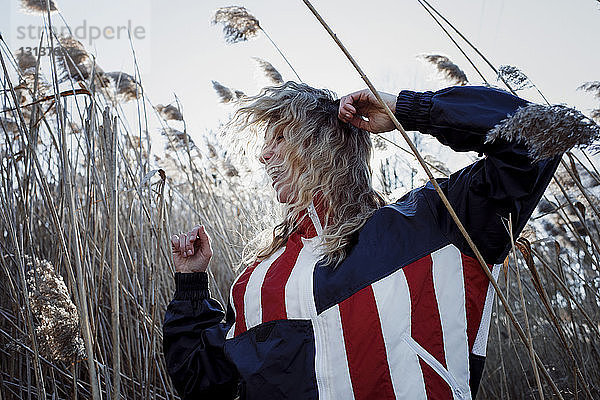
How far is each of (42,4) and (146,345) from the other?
4.92ft

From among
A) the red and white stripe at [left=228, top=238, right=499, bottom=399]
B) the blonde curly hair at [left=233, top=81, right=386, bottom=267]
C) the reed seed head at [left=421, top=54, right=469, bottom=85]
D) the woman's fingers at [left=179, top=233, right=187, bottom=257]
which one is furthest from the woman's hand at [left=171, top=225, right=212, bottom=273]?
the reed seed head at [left=421, top=54, right=469, bottom=85]

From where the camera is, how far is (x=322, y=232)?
1.31 metres

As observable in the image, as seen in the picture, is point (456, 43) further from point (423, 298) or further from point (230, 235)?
point (230, 235)

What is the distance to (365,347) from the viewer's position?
1.14 metres

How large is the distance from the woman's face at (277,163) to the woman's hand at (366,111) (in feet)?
0.65

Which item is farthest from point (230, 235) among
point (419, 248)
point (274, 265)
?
point (419, 248)

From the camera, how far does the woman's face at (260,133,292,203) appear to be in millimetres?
1413

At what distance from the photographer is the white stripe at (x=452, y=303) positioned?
1.12 meters

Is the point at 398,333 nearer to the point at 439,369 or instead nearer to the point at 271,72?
the point at 439,369

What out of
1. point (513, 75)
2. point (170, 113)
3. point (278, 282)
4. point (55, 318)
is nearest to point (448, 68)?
point (513, 75)

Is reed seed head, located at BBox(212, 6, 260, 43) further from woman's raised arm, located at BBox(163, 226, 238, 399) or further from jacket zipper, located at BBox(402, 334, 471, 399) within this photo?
jacket zipper, located at BBox(402, 334, 471, 399)

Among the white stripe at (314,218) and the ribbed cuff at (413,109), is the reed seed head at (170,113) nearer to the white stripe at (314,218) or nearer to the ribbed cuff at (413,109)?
the white stripe at (314,218)

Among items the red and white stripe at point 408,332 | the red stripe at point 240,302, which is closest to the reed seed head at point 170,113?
the red stripe at point 240,302

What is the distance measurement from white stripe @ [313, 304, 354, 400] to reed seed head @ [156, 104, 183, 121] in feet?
6.69
